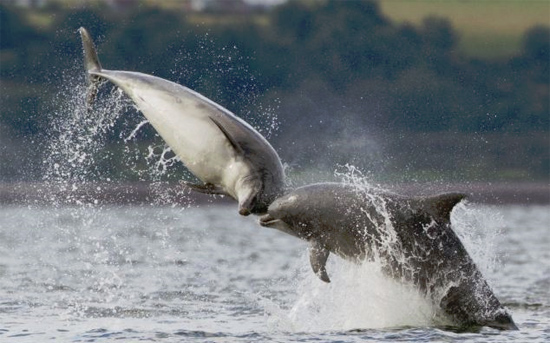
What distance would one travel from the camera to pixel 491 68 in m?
117

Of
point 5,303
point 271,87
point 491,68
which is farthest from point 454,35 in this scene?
point 5,303

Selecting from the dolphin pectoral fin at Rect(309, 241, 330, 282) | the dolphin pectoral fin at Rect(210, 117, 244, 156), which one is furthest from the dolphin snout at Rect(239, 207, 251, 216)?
the dolphin pectoral fin at Rect(309, 241, 330, 282)

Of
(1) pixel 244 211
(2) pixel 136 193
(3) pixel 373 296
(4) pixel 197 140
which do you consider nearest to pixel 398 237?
(3) pixel 373 296

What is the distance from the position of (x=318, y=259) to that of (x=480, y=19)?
101961 mm

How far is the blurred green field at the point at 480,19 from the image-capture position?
118m

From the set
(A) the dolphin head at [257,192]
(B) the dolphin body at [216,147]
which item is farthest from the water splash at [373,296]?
(B) the dolphin body at [216,147]

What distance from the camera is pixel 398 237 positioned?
19516mm

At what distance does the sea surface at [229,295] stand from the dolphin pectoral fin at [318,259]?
990 mm

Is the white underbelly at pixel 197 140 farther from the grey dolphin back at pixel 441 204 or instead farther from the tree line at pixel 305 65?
the tree line at pixel 305 65

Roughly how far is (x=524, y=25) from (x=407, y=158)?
31.8 metres

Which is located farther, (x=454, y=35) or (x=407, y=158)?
(x=454, y=35)

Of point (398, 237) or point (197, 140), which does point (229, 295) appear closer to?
point (398, 237)

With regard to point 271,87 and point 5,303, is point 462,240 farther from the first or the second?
point 271,87

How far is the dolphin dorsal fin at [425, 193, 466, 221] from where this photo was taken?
19.1 metres
